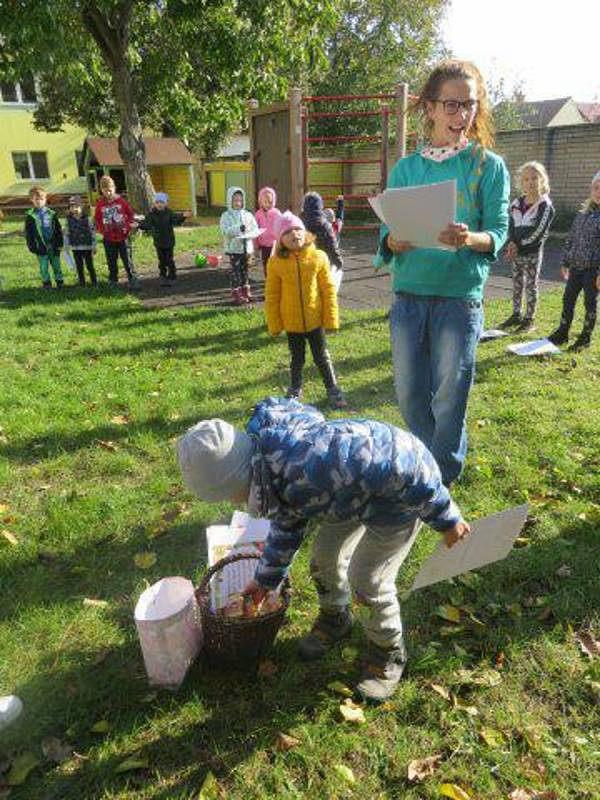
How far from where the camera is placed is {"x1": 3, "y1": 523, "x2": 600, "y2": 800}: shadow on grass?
2146mm

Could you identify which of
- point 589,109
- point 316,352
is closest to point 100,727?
point 316,352

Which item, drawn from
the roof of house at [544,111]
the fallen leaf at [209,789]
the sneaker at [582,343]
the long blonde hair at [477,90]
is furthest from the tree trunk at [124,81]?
the roof of house at [544,111]

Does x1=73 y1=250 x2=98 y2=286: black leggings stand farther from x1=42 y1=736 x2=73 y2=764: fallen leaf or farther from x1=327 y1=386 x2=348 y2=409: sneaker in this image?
x1=42 y1=736 x2=73 y2=764: fallen leaf

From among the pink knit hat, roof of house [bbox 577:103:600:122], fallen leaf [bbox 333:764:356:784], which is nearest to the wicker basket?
fallen leaf [bbox 333:764:356:784]

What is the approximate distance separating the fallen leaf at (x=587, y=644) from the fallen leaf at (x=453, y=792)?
2.95ft

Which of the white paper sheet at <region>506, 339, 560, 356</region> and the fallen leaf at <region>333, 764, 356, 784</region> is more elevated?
the white paper sheet at <region>506, 339, 560, 356</region>

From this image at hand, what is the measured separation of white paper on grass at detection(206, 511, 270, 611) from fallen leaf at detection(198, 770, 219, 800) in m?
0.61

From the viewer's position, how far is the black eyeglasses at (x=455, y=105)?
8.67 feet

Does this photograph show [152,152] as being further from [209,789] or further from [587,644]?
[209,789]

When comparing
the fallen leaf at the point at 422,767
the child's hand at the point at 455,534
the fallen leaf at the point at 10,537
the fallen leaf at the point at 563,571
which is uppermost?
the child's hand at the point at 455,534

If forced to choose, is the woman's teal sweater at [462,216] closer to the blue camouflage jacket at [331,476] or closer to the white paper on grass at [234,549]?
the blue camouflage jacket at [331,476]

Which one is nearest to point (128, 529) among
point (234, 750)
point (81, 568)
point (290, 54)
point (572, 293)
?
point (81, 568)

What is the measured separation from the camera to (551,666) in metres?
2.51

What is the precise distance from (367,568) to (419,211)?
4.98ft
